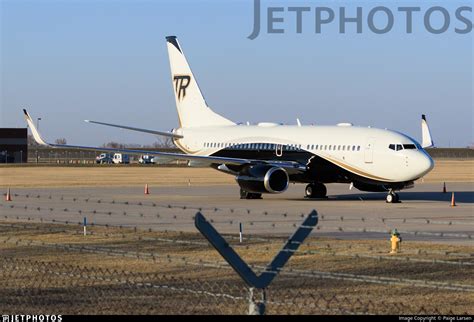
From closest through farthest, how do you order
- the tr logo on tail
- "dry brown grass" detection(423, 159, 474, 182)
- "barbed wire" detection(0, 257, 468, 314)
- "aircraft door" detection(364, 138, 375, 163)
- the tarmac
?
"barbed wire" detection(0, 257, 468, 314)
the tarmac
"aircraft door" detection(364, 138, 375, 163)
the tr logo on tail
"dry brown grass" detection(423, 159, 474, 182)

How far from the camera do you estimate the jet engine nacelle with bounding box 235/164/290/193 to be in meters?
42.4

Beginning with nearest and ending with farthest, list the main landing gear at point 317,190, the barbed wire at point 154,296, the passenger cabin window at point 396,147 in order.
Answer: the barbed wire at point 154,296, the passenger cabin window at point 396,147, the main landing gear at point 317,190

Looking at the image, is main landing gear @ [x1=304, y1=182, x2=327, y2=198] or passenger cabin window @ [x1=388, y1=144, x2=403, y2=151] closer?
passenger cabin window @ [x1=388, y1=144, x2=403, y2=151]

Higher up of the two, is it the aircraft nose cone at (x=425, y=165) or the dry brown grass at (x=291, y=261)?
the aircraft nose cone at (x=425, y=165)

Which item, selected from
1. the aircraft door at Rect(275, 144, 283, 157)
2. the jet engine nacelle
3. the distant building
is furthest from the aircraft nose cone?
the distant building

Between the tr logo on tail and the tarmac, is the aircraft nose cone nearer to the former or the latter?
the tarmac

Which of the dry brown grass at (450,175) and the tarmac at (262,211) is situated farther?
the dry brown grass at (450,175)

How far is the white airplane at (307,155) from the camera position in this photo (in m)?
42.4

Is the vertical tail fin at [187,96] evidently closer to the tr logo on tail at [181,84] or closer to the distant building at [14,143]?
the tr logo on tail at [181,84]

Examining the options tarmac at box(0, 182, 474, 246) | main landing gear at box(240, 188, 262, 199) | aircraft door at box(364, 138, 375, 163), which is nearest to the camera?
tarmac at box(0, 182, 474, 246)

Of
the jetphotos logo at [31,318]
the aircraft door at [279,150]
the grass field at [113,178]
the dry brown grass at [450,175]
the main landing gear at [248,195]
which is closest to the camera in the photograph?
the jetphotos logo at [31,318]

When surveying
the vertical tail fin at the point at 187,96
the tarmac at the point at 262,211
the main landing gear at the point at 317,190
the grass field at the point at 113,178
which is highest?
the vertical tail fin at the point at 187,96

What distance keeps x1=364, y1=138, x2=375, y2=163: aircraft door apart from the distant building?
326 feet

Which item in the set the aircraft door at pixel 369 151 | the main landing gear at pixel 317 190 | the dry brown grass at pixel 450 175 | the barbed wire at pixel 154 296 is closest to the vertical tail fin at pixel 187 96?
the main landing gear at pixel 317 190
